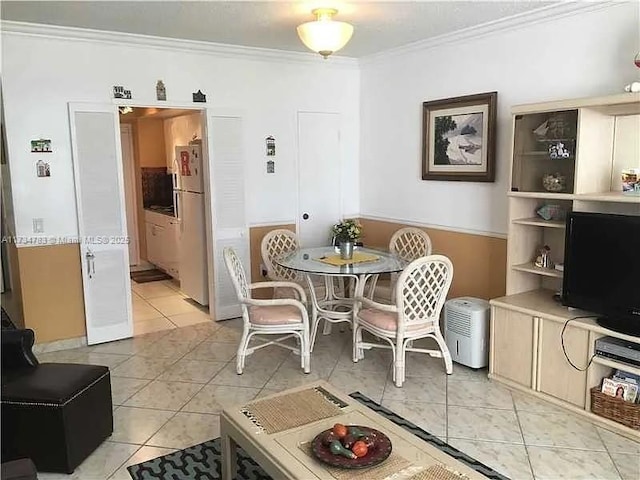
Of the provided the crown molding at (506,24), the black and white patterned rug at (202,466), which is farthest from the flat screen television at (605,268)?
the crown molding at (506,24)

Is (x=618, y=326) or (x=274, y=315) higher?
(x=618, y=326)

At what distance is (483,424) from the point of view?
3168 millimetres

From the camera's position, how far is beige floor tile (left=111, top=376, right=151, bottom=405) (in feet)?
11.7

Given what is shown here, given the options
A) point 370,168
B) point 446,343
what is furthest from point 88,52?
point 446,343

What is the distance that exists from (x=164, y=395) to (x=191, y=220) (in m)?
2.40

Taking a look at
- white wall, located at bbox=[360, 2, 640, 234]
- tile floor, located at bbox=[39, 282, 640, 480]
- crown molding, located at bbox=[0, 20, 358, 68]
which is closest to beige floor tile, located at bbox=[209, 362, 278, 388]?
tile floor, located at bbox=[39, 282, 640, 480]

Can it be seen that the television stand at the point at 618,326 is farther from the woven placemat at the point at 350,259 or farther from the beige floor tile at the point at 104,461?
the beige floor tile at the point at 104,461

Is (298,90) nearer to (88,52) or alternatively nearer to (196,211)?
(196,211)

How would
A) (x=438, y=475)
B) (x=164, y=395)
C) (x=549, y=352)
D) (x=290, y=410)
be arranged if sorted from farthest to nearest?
(x=164, y=395) < (x=549, y=352) < (x=290, y=410) < (x=438, y=475)

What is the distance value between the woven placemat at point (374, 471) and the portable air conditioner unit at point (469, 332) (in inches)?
79.5

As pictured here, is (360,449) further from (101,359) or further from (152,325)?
(152,325)

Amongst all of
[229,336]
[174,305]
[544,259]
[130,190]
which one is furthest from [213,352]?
[130,190]

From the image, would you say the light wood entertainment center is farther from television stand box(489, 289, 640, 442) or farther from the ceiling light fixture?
the ceiling light fixture

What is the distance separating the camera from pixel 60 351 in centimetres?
446
